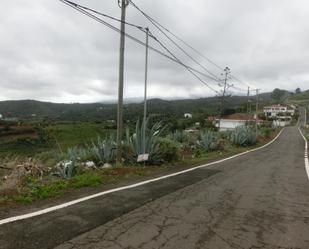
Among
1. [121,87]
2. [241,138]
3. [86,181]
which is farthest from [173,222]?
[241,138]

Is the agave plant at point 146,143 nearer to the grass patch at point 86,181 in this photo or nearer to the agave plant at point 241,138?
the grass patch at point 86,181

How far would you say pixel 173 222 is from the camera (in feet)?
17.3

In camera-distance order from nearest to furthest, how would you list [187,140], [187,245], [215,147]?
1. [187,245]
2. [215,147]
3. [187,140]

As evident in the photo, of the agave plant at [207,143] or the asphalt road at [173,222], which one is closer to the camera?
the asphalt road at [173,222]

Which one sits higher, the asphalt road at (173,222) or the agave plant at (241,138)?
the asphalt road at (173,222)

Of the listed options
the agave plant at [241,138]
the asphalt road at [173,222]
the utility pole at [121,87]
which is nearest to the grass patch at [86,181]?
the asphalt road at [173,222]

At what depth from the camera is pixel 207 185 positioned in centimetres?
884

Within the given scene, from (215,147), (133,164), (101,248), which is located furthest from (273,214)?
(215,147)

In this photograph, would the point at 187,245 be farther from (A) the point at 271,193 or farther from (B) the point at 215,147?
(B) the point at 215,147

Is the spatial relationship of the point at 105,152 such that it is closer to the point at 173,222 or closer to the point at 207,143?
the point at 173,222

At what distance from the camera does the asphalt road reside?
14.1 feet

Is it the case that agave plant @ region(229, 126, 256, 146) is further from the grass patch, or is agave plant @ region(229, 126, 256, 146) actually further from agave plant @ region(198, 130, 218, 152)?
the grass patch

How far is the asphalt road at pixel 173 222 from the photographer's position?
4309 millimetres

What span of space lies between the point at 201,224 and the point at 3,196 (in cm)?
356
